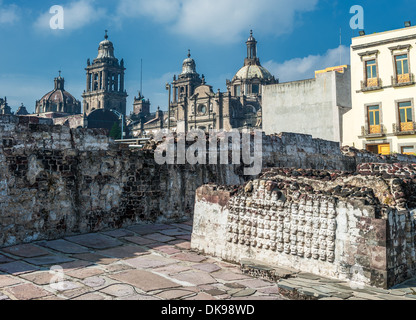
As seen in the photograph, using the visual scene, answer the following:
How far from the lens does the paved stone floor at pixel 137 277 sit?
3.82 meters

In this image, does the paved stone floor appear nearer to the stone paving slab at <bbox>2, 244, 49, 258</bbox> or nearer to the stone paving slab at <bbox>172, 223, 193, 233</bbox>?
the stone paving slab at <bbox>2, 244, 49, 258</bbox>

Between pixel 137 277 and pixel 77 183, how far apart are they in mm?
2706

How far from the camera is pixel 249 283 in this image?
14.3 feet

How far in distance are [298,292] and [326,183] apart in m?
1.95

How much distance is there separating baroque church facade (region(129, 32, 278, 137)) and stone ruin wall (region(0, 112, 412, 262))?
45.8 m

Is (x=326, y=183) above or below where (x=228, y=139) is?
below

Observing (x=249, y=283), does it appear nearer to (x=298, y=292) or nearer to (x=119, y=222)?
(x=298, y=292)

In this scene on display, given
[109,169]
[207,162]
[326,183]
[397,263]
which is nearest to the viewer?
[397,263]

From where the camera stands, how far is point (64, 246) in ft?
18.9

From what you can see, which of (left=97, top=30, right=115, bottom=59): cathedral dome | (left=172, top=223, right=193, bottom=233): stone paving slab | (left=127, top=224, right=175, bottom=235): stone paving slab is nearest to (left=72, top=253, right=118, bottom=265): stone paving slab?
(left=127, top=224, right=175, bottom=235): stone paving slab

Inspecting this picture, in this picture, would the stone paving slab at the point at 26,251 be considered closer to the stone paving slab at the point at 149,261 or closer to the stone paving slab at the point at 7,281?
the stone paving slab at the point at 7,281

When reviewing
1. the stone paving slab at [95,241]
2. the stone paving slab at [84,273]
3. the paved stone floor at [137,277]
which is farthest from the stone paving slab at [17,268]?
the stone paving slab at [95,241]

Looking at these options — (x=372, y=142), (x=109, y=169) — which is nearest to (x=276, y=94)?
(x=372, y=142)

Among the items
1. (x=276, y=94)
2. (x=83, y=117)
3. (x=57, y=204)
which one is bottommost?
(x=57, y=204)
